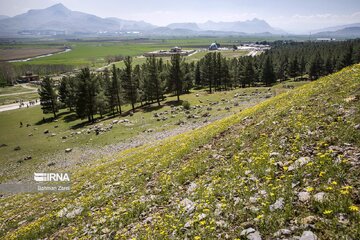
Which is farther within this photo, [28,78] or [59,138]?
[28,78]

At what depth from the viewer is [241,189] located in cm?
884

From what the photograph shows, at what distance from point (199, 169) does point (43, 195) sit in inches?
590

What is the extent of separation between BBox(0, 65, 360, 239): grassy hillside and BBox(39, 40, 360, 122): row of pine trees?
45.6 meters

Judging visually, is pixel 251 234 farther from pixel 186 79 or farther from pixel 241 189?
pixel 186 79

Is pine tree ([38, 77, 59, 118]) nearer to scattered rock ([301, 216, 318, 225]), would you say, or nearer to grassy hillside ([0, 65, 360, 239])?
grassy hillside ([0, 65, 360, 239])

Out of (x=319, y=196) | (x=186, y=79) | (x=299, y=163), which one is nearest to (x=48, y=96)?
(x=186, y=79)

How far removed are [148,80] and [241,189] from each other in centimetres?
5859

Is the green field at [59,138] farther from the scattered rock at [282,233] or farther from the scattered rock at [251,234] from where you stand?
the scattered rock at [282,233]

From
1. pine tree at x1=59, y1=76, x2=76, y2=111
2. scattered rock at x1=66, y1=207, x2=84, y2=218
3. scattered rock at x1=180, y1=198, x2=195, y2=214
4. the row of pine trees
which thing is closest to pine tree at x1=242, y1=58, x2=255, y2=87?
the row of pine trees

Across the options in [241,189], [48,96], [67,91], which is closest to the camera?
[241,189]

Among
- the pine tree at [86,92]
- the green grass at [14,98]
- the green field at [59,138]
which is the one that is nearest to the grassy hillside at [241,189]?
the green field at [59,138]

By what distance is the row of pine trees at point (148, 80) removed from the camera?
5956 centimetres

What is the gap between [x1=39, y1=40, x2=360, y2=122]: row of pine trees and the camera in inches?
2345

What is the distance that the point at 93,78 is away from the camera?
59.1 metres
